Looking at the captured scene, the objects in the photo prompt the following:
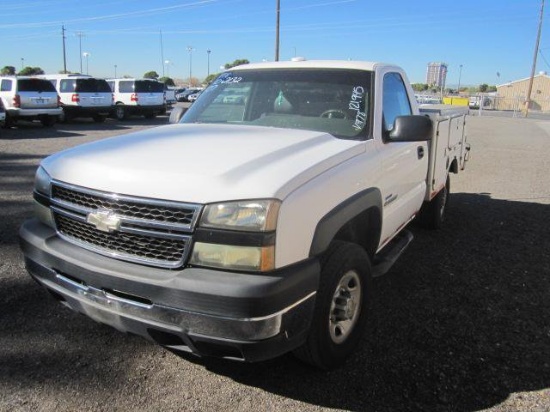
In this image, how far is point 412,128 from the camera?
3371 mm

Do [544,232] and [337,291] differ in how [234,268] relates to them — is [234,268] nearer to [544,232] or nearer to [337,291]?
[337,291]

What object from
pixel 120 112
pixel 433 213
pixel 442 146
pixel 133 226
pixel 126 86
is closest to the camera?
pixel 133 226

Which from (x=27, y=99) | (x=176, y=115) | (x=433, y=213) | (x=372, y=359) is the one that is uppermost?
(x=176, y=115)

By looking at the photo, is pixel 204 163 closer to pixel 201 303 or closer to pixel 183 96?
pixel 201 303

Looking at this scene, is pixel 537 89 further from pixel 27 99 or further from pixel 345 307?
pixel 345 307

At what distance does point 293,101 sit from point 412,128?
0.93m

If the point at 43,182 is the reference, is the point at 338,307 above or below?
below

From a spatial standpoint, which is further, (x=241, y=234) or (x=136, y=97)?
(x=136, y=97)

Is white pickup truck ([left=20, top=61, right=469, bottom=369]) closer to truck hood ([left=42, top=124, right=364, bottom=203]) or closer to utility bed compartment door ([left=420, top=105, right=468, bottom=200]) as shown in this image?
truck hood ([left=42, top=124, right=364, bottom=203])

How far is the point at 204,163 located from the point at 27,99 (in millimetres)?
16813

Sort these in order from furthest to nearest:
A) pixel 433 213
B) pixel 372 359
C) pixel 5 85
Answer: pixel 5 85 → pixel 433 213 → pixel 372 359

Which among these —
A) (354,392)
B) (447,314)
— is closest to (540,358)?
(447,314)

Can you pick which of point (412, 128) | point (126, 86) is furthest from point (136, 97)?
point (412, 128)

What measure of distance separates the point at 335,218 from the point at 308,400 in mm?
1017
